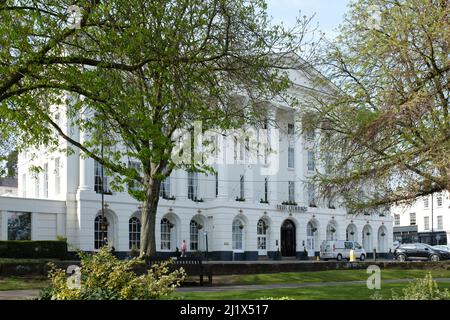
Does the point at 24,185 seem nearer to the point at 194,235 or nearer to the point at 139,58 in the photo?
→ the point at 194,235

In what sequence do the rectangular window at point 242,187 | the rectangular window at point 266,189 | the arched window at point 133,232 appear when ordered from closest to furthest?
the arched window at point 133,232 → the rectangular window at point 242,187 → the rectangular window at point 266,189

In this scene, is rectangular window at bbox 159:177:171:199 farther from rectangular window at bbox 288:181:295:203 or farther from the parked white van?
the parked white van

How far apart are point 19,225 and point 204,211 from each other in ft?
57.7

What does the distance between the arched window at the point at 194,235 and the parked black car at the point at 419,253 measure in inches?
735

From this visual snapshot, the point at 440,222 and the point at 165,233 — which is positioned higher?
the point at 165,233

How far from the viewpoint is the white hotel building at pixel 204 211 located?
4716 centimetres

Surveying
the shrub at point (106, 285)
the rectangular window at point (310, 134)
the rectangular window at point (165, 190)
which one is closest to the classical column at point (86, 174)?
the rectangular window at point (165, 190)

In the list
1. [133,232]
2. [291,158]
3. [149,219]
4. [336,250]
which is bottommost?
[336,250]

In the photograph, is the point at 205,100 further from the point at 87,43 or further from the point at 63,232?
the point at 63,232

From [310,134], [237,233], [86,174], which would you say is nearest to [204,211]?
[237,233]

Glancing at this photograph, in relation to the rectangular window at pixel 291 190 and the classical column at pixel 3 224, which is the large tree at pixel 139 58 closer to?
the classical column at pixel 3 224

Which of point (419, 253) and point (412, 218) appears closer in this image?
point (419, 253)

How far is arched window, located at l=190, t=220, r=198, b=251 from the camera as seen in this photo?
56.2m

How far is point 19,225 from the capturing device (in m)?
45.8
